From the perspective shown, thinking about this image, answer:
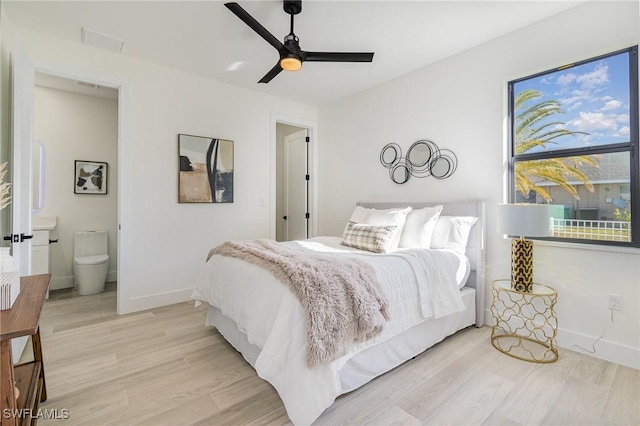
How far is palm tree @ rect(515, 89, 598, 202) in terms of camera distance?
2369 millimetres

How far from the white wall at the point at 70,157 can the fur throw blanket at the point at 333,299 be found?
3.66 metres

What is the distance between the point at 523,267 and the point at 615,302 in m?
0.66

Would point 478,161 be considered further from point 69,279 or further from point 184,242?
point 69,279

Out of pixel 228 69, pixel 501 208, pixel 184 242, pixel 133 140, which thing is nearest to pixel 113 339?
pixel 184 242

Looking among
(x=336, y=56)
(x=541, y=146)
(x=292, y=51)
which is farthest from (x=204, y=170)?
(x=541, y=146)

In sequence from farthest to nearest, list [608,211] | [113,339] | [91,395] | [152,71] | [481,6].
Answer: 1. [152,71]
2. [113,339]
3. [481,6]
4. [608,211]
5. [91,395]

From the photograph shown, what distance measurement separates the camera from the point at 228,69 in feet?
11.3

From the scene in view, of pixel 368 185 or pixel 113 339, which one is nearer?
pixel 113 339

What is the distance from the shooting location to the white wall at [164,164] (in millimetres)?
3131

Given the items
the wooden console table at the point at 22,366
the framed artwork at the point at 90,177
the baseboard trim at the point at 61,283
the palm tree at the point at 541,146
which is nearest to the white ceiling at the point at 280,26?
the palm tree at the point at 541,146

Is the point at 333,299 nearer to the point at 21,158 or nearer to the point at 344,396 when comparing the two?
the point at 344,396

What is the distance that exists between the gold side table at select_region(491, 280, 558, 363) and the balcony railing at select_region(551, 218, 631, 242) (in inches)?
19.2

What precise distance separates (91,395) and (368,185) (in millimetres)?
3415

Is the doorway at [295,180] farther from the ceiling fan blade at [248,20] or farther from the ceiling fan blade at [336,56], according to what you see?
the ceiling fan blade at [248,20]
